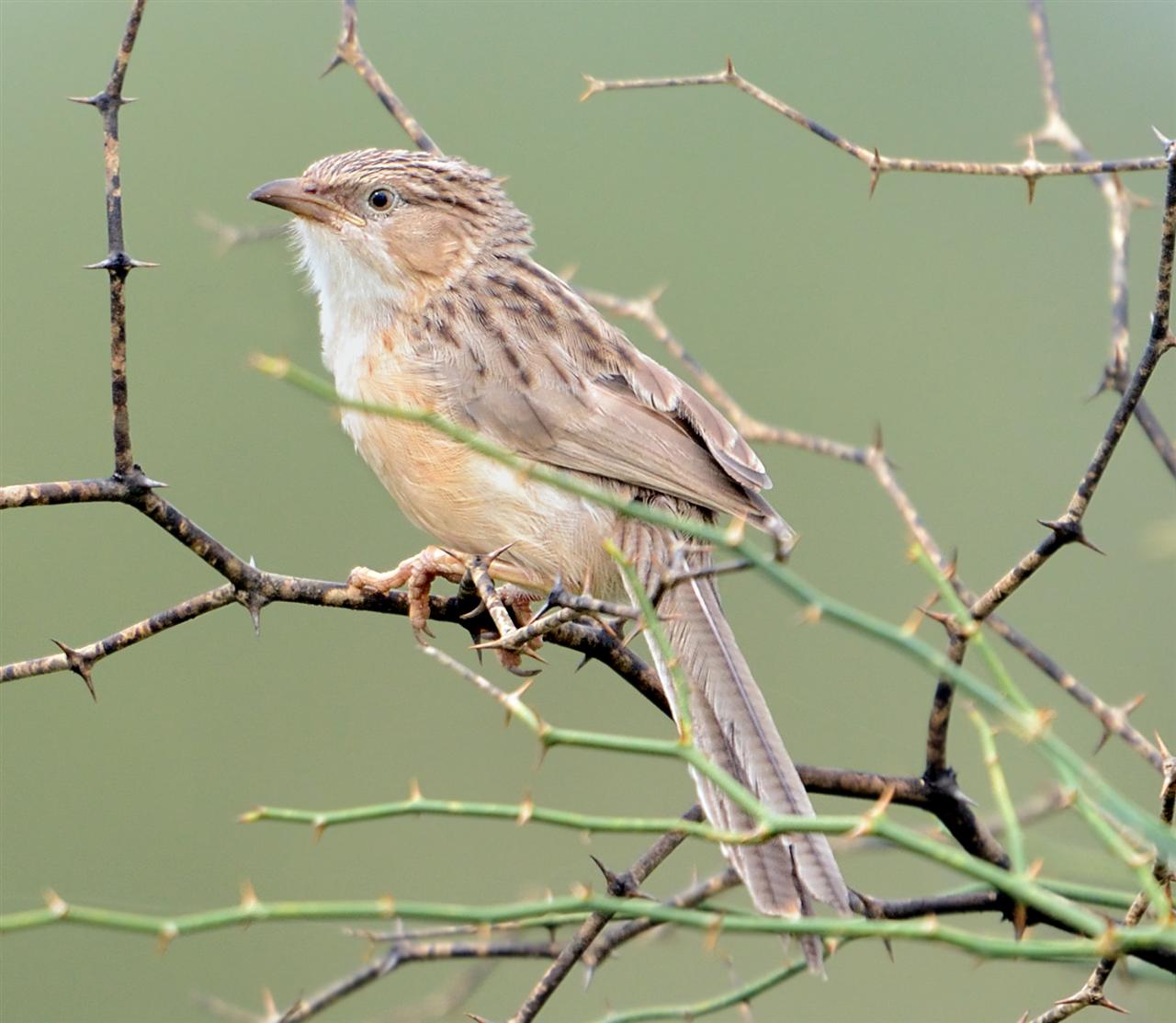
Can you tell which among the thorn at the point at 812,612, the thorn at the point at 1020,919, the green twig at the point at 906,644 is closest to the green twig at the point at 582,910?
the green twig at the point at 906,644

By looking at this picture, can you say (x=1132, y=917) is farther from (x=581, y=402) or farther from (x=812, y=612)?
(x=581, y=402)

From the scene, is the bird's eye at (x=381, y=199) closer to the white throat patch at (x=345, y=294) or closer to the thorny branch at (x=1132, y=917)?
the white throat patch at (x=345, y=294)

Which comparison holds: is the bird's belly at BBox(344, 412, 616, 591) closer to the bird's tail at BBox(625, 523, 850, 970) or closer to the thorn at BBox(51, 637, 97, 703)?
the bird's tail at BBox(625, 523, 850, 970)

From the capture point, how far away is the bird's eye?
491 cm

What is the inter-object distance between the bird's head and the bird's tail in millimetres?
1264

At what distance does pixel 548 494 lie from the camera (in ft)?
13.8

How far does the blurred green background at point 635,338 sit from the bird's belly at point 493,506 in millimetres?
2061

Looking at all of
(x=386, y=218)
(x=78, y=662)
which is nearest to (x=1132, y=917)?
(x=78, y=662)

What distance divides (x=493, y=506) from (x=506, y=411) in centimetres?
33

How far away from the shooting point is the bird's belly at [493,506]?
418 cm

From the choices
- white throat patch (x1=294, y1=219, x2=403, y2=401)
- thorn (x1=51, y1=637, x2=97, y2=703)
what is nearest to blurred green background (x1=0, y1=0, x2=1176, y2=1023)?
white throat patch (x1=294, y1=219, x2=403, y2=401)

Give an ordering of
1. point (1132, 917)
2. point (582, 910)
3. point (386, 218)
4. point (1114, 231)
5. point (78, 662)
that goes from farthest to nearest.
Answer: point (386, 218) → point (1114, 231) → point (78, 662) → point (1132, 917) → point (582, 910)

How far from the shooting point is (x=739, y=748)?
362 centimetres

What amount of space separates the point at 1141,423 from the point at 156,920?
7.95ft
